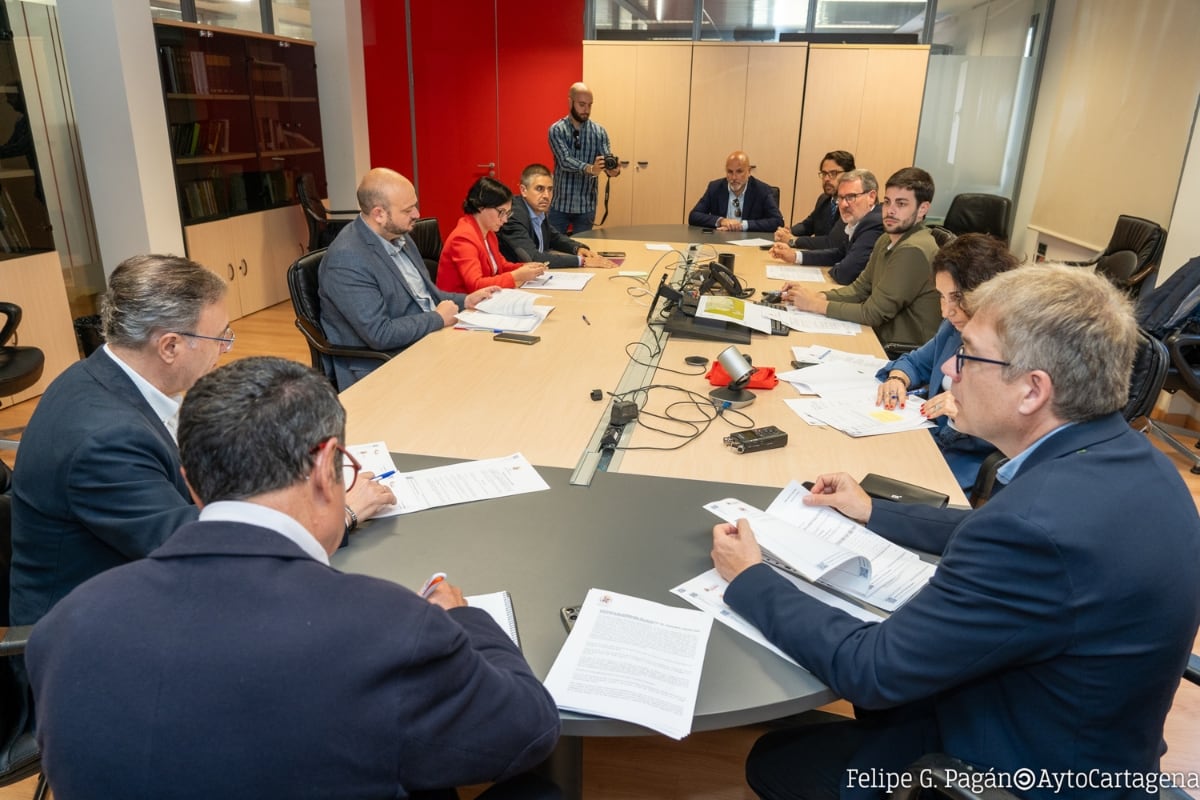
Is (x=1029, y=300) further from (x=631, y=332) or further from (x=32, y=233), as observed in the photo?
(x=32, y=233)

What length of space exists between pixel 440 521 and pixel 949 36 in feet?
23.9

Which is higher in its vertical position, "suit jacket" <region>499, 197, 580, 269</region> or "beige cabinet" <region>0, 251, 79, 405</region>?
"suit jacket" <region>499, 197, 580, 269</region>

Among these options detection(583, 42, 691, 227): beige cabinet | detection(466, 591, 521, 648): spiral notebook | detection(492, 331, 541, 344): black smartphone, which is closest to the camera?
detection(466, 591, 521, 648): spiral notebook

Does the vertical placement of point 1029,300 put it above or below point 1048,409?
above

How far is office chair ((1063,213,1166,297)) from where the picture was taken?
4484mm

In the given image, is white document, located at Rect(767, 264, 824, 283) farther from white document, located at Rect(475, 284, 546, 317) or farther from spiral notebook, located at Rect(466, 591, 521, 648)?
spiral notebook, located at Rect(466, 591, 521, 648)

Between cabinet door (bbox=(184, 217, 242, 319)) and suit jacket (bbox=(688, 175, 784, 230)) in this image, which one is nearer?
cabinet door (bbox=(184, 217, 242, 319))

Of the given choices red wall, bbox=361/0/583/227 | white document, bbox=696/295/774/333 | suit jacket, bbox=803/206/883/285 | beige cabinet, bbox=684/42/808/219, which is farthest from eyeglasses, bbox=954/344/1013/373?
red wall, bbox=361/0/583/227

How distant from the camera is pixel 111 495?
1.42 metres

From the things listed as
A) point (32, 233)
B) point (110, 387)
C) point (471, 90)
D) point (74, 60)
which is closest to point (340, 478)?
point (110, 387)

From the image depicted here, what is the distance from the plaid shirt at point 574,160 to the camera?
6285mm

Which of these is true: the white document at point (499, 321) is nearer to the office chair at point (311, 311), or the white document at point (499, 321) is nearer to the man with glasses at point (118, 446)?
the office chair at point (311, 311)

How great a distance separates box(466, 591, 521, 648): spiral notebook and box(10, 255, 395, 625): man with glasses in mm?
373

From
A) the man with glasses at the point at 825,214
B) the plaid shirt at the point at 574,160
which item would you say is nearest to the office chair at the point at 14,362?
the plaid shirt at the point at 574,160
